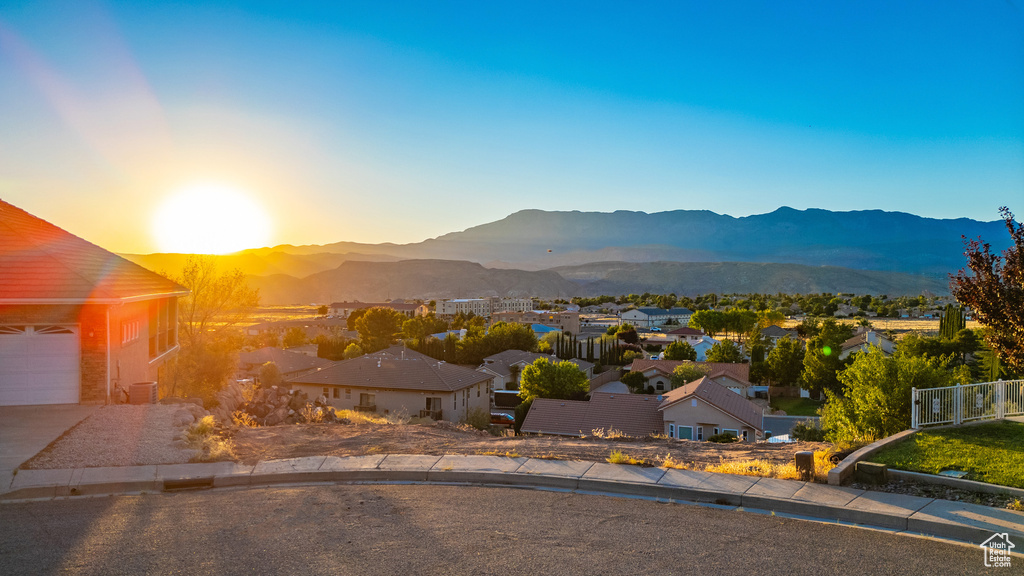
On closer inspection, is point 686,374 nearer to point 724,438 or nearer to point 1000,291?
point 724,438

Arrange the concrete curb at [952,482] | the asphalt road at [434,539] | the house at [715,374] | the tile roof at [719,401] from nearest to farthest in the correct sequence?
the asphalt road at [434,539]
the concrete curb at [952,482]
the tile roof at [719,401]
the house at [715,374]

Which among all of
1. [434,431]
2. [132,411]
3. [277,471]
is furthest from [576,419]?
[277,471]

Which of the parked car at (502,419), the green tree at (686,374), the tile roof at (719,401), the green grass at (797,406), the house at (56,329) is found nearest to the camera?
the house at (56,329)

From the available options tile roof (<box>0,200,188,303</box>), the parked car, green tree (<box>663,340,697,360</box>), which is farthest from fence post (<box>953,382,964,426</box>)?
green tree (<box>663,340,697,360</box>)

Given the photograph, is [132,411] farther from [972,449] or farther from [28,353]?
[972,449]

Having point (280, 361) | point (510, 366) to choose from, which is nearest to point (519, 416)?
point (510, 366)

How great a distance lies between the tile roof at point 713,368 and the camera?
166 feet

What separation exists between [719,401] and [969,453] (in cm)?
2270

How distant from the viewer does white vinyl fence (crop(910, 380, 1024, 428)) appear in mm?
12875

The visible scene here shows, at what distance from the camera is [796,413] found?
152 feet

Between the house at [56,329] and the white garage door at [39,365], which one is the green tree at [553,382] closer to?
the house at [56,329]

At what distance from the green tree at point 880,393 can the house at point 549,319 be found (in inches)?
2937

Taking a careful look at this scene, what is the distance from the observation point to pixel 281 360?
173 feet

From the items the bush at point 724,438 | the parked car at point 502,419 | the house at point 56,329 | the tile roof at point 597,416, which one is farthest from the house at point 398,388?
the house at point 56,329
